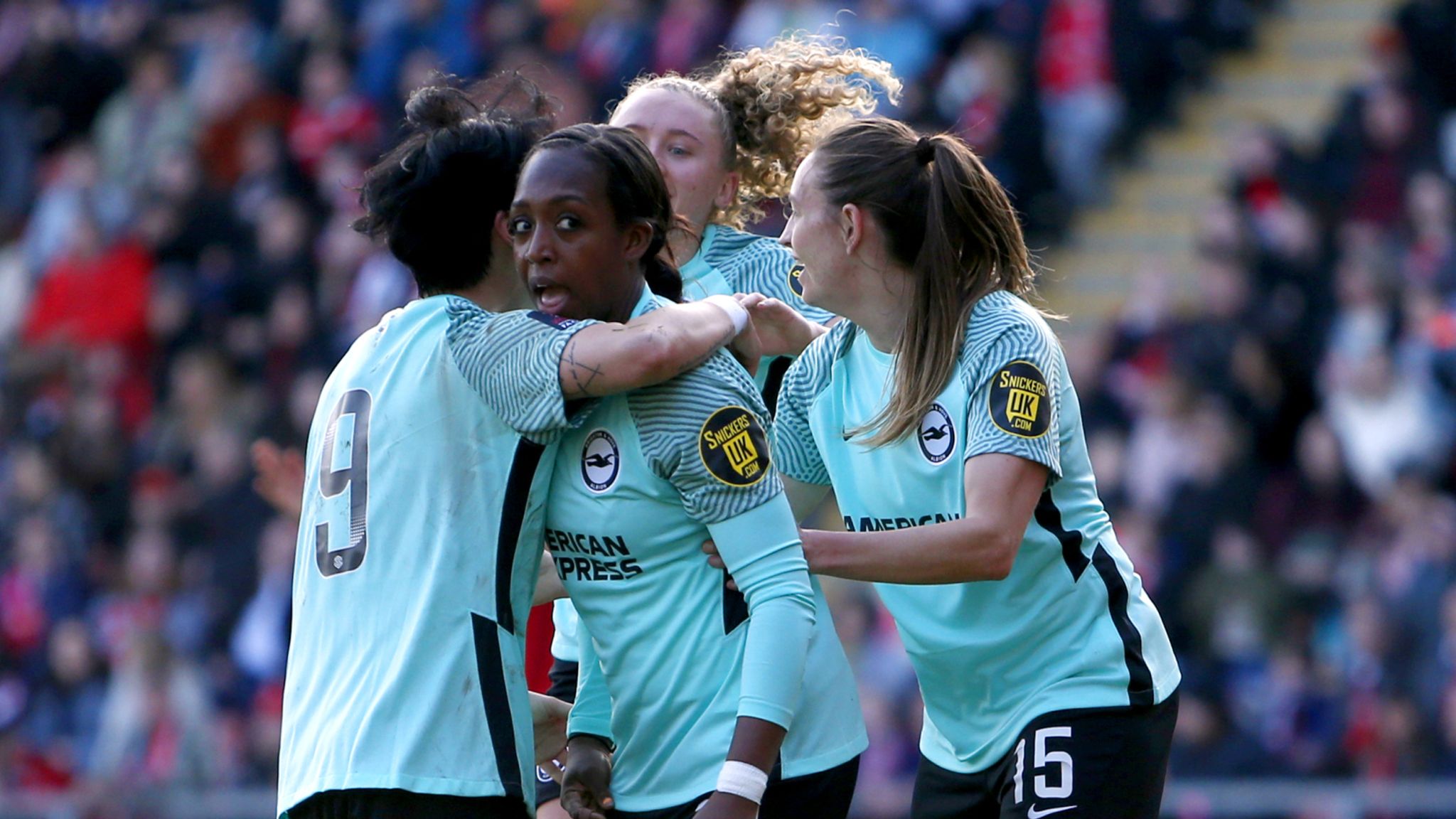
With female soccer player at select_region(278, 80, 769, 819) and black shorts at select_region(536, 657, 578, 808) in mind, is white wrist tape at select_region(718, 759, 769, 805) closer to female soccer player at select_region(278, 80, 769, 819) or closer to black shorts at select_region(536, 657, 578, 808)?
female soccer player at select_region(278, 80, 769, 819)

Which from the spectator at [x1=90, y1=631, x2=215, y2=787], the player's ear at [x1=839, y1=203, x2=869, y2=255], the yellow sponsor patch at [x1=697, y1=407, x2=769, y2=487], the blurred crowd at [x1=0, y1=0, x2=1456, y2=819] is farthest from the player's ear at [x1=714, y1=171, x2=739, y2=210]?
the spectator at [x1=90, y1=631, x2=215, y2=787]

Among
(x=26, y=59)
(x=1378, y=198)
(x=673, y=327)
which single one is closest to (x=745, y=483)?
(x=673, y=327)

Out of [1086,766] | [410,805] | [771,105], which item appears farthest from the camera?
[771,105]

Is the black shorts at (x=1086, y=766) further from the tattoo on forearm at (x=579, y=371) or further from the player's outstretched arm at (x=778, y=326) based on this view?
the tattoo on forearm at (x=579, y=371)

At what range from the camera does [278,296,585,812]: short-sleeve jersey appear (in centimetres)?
305

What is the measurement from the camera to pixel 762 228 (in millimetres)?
10336

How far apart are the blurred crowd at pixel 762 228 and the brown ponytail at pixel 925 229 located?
4.93m

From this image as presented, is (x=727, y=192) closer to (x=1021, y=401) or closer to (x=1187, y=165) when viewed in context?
(x=1021, y=401)

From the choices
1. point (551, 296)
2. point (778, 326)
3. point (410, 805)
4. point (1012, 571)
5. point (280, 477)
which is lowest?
point (410, 805)

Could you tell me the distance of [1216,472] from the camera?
29.3 ft

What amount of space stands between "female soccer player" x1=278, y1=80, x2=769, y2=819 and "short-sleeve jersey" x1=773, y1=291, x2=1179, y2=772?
0.50 m

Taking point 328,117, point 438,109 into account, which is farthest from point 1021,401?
point 328,117

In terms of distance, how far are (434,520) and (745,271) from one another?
4.58 feet

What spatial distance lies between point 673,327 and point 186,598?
8.78 meters
